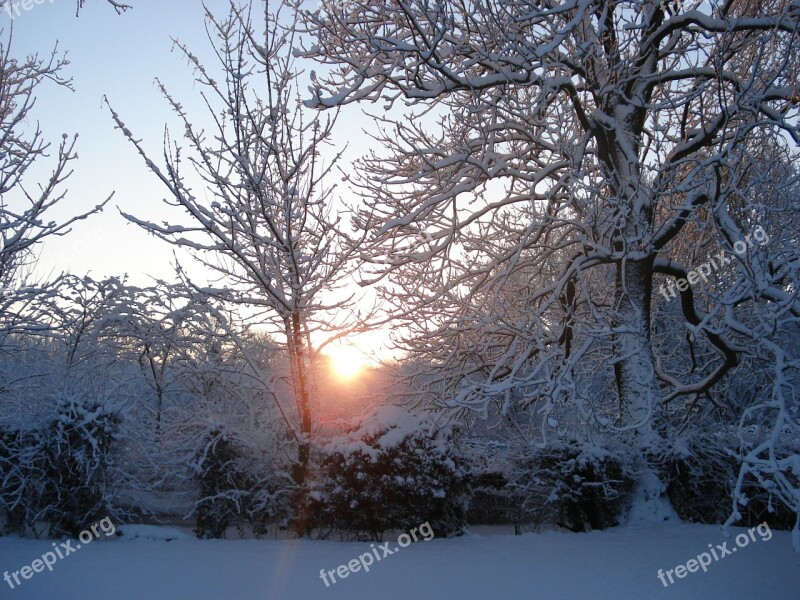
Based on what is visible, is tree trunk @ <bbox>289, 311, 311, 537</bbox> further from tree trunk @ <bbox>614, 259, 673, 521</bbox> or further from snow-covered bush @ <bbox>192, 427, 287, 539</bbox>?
tree trunk @ <bbox>614, 259, 673, 521</bbox>

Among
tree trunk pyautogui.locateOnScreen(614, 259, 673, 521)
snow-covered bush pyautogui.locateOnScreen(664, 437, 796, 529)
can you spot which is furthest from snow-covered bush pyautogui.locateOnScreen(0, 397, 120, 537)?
snow-covered bush pyautogui.locateOnScreen(664, 437, 796, 529)

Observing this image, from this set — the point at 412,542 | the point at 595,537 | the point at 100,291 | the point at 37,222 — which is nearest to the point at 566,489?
the point at 595,537

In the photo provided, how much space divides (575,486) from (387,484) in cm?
278

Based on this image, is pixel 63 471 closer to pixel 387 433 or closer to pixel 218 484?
pixel 218 484

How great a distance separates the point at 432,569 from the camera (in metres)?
6.33

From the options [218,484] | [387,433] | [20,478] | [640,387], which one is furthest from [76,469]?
[640,387]

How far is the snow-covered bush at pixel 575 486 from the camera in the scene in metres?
8.85

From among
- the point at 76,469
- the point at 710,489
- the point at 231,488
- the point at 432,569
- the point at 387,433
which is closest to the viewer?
the point at 432,569

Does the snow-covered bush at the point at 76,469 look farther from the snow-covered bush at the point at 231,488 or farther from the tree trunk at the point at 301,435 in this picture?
the tree trunk at the point at 301,435

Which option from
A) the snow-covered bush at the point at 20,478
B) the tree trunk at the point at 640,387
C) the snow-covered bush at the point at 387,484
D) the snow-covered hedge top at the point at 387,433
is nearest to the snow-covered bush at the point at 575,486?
the tree trunk at the point at 640,387

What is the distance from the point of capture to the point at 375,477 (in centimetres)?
816

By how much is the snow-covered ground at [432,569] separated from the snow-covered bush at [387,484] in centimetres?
39

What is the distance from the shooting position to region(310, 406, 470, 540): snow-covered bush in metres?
8.16

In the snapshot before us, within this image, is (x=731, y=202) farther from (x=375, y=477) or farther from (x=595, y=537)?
(x=375, y=477)
